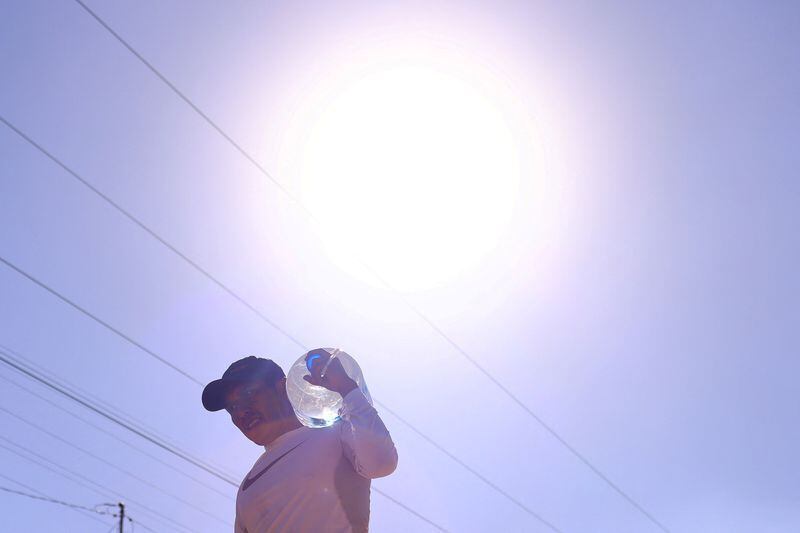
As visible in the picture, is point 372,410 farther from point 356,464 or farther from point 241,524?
point 241,524

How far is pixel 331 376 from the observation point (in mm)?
2887

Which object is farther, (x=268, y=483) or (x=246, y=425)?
(x=246, y=425)

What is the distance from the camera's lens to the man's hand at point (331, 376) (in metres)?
2.86

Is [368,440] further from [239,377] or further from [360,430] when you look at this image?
[239,377]

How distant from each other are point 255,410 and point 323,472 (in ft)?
1.99

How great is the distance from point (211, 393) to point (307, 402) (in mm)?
437

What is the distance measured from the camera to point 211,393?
3.38 m

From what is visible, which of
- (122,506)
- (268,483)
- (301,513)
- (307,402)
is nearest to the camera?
(301,513)

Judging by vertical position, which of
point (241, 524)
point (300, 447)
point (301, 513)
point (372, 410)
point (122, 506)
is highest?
point (372, 410)

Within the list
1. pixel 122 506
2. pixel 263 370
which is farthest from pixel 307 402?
pixel 122 506

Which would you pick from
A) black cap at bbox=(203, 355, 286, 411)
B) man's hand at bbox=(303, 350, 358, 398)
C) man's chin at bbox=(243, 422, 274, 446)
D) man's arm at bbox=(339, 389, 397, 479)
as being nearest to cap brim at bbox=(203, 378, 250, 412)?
black cap at bbox=(203, 355, 286, 411)

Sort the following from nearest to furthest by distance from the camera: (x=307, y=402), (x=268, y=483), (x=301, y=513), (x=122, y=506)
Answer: (x=301, y=513) → (x=268, y=483) → (x=307, y=402) → (x=122, y=506)

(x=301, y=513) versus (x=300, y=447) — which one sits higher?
(x=300, y=447)

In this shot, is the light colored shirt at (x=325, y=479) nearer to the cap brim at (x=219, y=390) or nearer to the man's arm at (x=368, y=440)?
the man's arm at (x=368, y=440)
